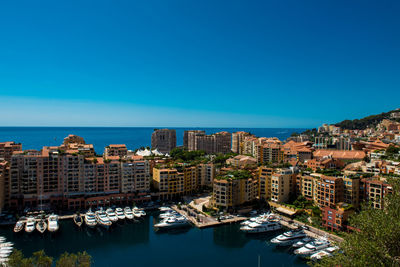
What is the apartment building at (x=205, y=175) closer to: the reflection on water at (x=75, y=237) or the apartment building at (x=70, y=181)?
the apartment building at (x=70, y=181)

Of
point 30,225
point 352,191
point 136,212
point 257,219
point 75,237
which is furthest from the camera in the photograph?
point 136,212

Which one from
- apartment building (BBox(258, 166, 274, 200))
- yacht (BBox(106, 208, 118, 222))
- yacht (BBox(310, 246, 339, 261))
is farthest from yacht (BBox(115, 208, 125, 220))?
yacht (BBox(310, 246, 339, 261))

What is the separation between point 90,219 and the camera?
2811 centimetres

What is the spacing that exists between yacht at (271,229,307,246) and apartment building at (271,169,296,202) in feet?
22.4

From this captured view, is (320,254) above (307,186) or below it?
below

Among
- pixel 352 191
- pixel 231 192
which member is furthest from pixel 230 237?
pixel 352 191

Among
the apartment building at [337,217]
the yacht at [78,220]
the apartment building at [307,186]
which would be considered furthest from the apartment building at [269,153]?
the yacht at [78,220]

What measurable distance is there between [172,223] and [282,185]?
12106mm

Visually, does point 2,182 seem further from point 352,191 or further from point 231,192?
point 352,191

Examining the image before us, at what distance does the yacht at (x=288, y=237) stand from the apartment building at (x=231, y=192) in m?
7.24

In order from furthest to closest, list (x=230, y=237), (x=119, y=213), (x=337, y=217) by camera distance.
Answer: (x=119, y=213) < (x=230, y=237) < (x=337, y=217)

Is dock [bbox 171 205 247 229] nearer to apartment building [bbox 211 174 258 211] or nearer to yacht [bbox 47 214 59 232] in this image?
apartment building [bbox 211 174 258 211]

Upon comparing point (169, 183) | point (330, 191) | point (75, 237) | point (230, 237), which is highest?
point (330, 191)

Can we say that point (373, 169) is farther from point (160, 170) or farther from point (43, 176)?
point (43, 176)
